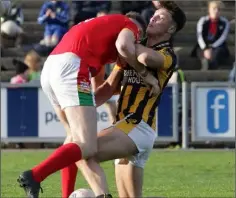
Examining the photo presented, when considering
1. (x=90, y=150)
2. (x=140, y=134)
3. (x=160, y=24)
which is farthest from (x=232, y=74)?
(x=90, y=150)

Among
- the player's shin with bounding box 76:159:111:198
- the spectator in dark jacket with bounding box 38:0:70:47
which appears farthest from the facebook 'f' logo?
the player's shin with bounding box 76:159:111:198

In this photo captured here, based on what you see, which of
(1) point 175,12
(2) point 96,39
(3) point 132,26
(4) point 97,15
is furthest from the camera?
(4) point 97,15

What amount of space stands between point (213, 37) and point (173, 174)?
708 centimetres

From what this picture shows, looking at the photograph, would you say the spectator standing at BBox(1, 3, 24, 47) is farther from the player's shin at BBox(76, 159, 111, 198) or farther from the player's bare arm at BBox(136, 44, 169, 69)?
the player's shin at BBox(76, 159, 111, 198)

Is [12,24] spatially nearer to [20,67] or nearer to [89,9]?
[89,9]

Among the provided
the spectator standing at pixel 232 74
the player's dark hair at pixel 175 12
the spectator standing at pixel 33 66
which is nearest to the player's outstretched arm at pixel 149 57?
the player's dark hair at pixel 175 12

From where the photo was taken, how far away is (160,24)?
28.9 feet

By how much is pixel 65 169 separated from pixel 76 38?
1310mm

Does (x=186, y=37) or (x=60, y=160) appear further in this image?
(x=186, y=37)

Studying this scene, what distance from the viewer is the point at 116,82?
916 cm

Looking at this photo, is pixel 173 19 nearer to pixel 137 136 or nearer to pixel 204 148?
pixel 137 136

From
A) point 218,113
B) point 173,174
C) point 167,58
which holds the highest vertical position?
point 167,58

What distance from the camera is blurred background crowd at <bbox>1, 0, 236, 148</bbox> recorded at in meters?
20.3

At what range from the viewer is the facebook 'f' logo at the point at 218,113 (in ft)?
57.8
